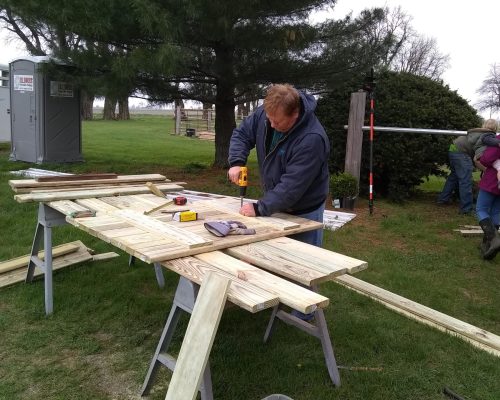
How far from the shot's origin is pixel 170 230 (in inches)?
105

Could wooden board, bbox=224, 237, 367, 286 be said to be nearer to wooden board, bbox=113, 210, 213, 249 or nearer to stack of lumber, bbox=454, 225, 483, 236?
wooden board, bbox=113, 210, 213, 249

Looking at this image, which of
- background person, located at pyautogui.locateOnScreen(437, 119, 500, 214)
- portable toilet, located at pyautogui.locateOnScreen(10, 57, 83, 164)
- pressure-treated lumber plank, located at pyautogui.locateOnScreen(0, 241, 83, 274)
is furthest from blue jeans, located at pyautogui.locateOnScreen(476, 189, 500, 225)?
portable toilet, located at pyautogui.locateOnScreen(10, 57, 83, 164)

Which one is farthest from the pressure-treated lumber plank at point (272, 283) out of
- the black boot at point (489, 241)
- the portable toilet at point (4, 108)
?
the portable toilet at point (4, 108)

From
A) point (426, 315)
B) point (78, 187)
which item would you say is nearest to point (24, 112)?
point (78, 187)

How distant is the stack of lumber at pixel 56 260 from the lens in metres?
4.19

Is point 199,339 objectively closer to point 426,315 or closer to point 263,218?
point 263,218

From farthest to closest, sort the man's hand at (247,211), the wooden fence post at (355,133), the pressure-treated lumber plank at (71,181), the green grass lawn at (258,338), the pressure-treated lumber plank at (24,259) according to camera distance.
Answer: the wooden fence post at (355,133) → the pressure-treated lumber plank at (24,259) → the pressure-treated lumber plank at (71,181) → the man's hand at (247,211) → the green grass lawn at (258,338)

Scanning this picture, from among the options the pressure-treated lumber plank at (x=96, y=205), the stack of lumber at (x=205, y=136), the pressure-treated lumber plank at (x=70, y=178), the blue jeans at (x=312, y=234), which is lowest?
the blue jeans at (x=312, y=234)

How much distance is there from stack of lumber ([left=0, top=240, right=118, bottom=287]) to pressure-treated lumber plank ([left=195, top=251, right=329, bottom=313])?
2588mm

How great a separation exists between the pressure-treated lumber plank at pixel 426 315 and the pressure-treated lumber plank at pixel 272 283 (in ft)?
6.05

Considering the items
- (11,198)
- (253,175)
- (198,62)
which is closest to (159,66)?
(198,62)

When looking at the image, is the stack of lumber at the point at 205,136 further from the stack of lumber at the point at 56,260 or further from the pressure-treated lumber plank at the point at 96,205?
the pressure-treated lumber plank at the point at 96,205

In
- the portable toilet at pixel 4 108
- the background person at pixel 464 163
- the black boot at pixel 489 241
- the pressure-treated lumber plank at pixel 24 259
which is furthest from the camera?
the portable toilet at pixel 4 108

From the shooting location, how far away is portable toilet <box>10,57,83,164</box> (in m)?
10.4
